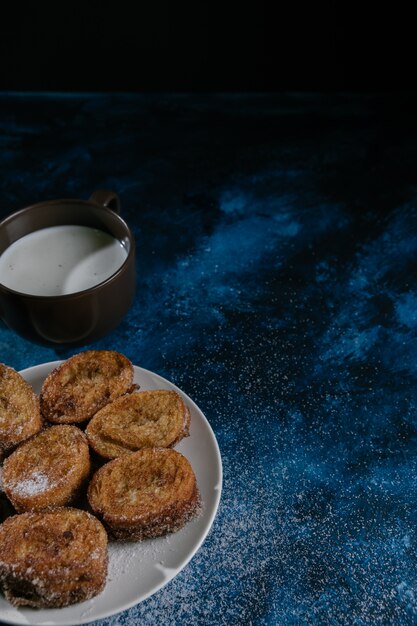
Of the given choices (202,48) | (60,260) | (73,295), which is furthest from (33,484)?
(202,48)

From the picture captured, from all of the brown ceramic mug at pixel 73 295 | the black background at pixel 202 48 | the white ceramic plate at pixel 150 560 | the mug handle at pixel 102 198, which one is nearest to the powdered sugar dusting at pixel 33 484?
the white ceramic plate at pixel 150 560

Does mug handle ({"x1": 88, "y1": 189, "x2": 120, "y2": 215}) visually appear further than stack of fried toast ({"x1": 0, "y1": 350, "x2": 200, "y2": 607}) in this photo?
Yes

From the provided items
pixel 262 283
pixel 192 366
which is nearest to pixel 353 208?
pixel 262 283

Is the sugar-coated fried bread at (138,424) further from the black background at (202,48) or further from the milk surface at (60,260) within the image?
the black background at (202,48)

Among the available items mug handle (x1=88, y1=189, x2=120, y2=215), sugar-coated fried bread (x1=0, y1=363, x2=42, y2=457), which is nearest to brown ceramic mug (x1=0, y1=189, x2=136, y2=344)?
mug handle (x1=88, y1=189, x2=120, y2=215)

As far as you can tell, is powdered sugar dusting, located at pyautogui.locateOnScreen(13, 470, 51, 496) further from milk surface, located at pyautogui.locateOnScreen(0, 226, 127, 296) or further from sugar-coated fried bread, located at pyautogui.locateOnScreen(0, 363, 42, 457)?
milk surface, located at pyautogui.locateOnScreen(0, 226, 127, 296)

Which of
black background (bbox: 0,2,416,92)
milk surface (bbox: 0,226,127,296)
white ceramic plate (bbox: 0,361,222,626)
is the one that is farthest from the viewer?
black background (bbox: 0,2,416,92)

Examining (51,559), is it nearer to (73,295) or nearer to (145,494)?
(145,494)
